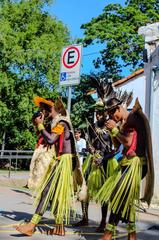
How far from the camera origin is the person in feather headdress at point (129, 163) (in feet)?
18.7

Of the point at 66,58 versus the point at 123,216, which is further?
the point at 66,58

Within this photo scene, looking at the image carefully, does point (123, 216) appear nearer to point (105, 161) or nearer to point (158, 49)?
point (105, 161)

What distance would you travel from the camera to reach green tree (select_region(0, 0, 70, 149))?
29.8m

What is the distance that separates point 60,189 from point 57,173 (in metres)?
0.22

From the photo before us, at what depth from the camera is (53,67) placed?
31438mm

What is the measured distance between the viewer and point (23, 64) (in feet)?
98.6

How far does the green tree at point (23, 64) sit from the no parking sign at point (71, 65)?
2111cm

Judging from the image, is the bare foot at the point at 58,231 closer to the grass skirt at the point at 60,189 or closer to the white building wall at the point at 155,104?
the grass skirt at the point at 60,189

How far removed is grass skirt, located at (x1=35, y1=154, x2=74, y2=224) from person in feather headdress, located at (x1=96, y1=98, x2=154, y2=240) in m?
0.67

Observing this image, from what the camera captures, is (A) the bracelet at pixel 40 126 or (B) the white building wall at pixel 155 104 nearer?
(A) the bracelet at pixel 40 126

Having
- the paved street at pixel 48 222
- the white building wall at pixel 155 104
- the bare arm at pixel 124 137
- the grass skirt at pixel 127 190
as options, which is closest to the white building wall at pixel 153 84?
the white building wall at pixel 155 104

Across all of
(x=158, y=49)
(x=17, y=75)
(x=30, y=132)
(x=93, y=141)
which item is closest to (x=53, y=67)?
(x=17, y=75)

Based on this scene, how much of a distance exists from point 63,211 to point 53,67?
25.6 metres

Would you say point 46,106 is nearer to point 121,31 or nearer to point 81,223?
point 81,223
